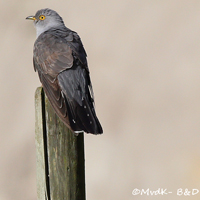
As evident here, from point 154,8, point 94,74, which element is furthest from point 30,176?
point 154,8

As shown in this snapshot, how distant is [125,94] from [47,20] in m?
5.51

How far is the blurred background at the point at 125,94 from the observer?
8703 mm

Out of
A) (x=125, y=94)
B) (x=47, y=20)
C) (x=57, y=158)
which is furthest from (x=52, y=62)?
(x=125, y=94)

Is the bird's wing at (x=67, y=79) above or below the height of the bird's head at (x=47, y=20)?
below

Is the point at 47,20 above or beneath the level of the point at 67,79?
above

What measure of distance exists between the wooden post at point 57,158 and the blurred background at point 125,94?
4692 mm

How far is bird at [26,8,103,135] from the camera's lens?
3.68 m

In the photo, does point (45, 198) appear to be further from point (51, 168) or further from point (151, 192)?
point (151, 192)

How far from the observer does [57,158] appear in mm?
3482

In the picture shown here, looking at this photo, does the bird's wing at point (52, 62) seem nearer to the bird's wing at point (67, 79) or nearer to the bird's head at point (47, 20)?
the bird's wing at point (67, 79)

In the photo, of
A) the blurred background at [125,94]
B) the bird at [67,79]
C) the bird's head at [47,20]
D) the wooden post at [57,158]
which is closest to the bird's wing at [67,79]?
the bird at [67,79]

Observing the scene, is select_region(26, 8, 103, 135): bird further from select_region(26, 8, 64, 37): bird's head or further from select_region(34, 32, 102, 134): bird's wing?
select_region(26, 8, 64, 37): bird's head

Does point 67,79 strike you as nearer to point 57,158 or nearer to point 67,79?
point 67,79

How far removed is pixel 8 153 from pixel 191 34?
22.5ft
